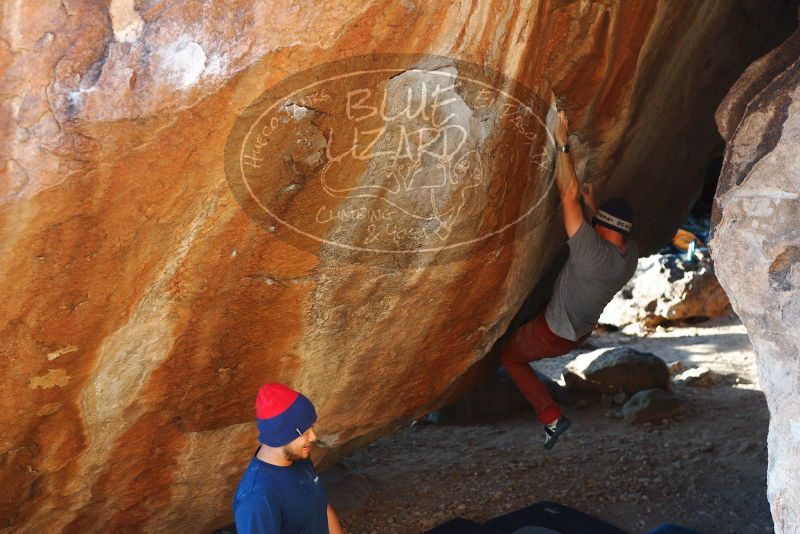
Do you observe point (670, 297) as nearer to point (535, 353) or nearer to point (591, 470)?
point (591, 470)

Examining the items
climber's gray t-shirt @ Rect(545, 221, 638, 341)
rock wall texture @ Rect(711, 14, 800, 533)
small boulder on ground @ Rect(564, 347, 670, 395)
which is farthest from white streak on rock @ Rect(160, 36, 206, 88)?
small boulder on ground @ Rect(564, 347, 670, 395)

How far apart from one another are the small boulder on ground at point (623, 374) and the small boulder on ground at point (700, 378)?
333mm

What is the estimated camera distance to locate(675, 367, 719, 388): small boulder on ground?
6217 millimetres

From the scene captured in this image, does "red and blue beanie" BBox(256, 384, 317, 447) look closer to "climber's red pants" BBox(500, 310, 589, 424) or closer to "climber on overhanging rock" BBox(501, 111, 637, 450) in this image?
"climber on overhanging rock" BBox(501, 111, 637, 450)

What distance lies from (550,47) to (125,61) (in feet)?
4.98

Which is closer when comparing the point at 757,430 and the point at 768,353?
the point at 768,353

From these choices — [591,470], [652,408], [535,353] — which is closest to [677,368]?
[652,408]

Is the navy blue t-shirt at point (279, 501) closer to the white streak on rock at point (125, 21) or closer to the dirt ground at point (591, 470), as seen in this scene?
the white streak on rock at point (125, 21)

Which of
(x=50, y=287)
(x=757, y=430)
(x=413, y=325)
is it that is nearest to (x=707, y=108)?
(x=757, y=430)

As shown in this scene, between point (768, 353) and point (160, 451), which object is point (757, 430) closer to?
point (768, 353)

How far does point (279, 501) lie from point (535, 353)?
2032 millimetres

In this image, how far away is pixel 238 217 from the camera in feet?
9.37

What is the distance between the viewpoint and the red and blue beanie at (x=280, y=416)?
2506 mm

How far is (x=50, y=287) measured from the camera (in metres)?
2.68
